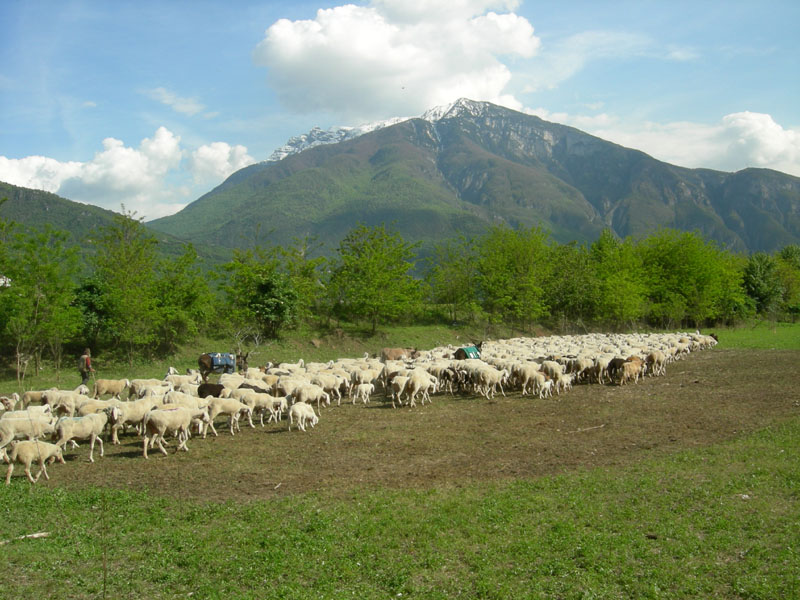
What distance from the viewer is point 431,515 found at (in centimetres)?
852

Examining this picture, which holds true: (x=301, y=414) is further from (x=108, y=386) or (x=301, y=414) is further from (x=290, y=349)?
(x=290, y=349)

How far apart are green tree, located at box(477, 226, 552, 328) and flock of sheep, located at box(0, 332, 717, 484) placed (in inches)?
789

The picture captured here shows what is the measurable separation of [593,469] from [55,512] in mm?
9995

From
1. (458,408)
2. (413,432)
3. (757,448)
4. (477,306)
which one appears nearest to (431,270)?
(477,306)

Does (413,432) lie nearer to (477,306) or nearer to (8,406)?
(8,406)

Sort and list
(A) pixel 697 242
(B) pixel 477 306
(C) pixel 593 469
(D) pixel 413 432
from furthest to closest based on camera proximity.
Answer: (A) pixel 697 242
(B) pixel 477 306
(D) pixel 413 432
(C) pixel 593 469

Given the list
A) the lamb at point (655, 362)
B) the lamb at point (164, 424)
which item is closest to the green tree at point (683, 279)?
the lamb at point (655, 362)

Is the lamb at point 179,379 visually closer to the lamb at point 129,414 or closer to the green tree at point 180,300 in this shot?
the lamb at point 129,414

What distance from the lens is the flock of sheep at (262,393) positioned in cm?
1233

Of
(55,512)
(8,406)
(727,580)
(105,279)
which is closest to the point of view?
(727,580)

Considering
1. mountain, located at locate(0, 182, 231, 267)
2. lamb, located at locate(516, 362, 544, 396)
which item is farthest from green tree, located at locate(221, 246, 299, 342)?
mountain, located at locate(0, 182, 231, 267)

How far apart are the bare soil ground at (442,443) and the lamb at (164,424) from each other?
0.36m

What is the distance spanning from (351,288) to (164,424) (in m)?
29.0

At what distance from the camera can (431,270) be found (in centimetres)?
5206
